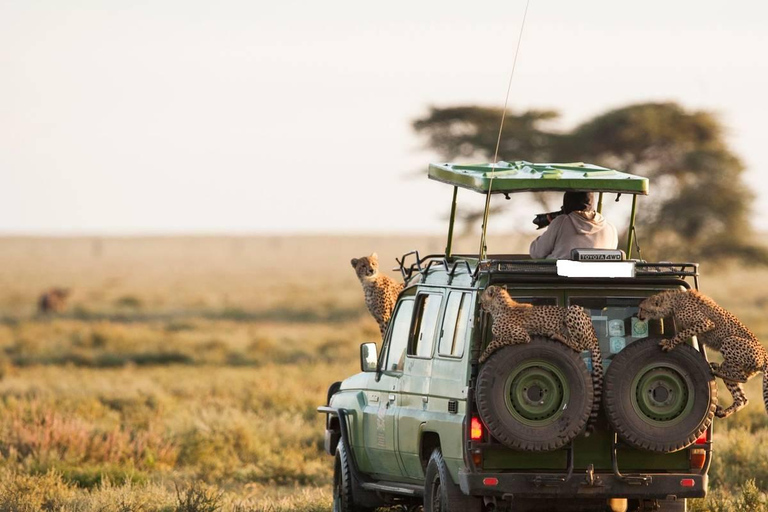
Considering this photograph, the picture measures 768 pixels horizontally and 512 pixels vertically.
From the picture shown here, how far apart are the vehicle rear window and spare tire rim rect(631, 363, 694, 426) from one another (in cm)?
30

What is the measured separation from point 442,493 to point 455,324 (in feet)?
3.19

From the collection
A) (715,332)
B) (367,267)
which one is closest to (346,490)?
(367,267)

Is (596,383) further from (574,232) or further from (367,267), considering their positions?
(367,267)

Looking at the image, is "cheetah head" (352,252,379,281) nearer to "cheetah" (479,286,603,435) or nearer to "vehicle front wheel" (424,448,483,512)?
"vehicle front wheel" (424,448,483,512)

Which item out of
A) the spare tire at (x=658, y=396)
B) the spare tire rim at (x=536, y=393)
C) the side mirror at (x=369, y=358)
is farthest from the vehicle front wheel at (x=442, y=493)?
the side mirror at (x=369, y=358)

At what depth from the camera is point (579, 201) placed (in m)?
10.2

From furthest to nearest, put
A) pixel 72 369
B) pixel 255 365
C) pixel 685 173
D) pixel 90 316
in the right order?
pixel 90 316, pixel 685 173, pixel 255 365, pixel 72 369

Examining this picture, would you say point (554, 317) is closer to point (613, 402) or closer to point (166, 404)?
point (613, 402)

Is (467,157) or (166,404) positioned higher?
(467,157)

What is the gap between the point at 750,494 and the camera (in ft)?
37.0

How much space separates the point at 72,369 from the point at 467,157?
14838 millimetres

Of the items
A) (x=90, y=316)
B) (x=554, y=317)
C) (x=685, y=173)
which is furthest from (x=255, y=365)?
(x=554, y=317)

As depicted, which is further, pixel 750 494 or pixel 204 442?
pixel 204 442

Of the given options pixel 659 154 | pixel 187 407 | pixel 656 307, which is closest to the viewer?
pixel 656 307
